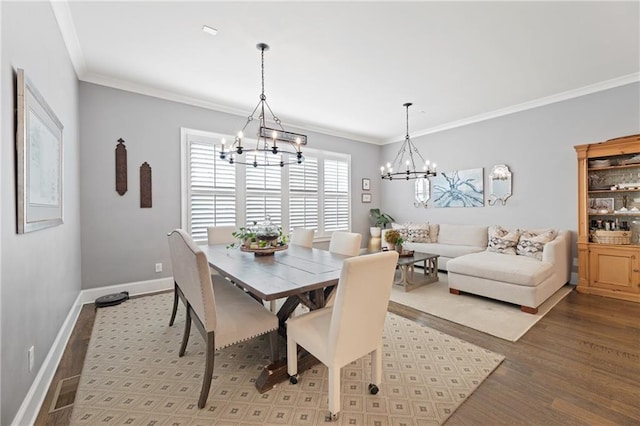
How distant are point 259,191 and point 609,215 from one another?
5108mm

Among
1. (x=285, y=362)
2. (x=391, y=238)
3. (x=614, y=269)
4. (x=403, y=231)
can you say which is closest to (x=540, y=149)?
(x=614, y=269)

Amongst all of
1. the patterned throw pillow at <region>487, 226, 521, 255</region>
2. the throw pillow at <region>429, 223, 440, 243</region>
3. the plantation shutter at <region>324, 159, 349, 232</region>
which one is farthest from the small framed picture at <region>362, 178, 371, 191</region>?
the patterned throw pillow at <region>487, 226, 521, 255</region>

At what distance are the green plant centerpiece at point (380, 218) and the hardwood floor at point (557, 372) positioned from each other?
3.55 meters

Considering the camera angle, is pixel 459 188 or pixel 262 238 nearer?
pixel 262 238

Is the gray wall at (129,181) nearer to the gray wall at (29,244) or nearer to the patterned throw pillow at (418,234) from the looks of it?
the gray wall at (29,244)

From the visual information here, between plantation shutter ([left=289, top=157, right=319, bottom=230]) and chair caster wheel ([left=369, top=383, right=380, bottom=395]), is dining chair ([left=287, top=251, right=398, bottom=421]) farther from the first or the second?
plantation shutter ([left=289, top=157, right=319, bottom=230])

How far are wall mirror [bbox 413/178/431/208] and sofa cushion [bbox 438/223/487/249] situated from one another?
2.35ft

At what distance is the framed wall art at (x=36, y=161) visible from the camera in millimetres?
1540

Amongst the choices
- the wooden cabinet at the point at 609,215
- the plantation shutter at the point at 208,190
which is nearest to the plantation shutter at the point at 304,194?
the plantation shutter at the point at 208,190

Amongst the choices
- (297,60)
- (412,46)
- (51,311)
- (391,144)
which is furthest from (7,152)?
(391,144)

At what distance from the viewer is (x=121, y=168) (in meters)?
3.63

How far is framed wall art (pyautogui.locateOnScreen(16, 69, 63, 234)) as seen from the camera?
154cm

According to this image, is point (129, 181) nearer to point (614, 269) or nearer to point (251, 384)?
point (251, 384)

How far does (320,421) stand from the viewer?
160 cm
